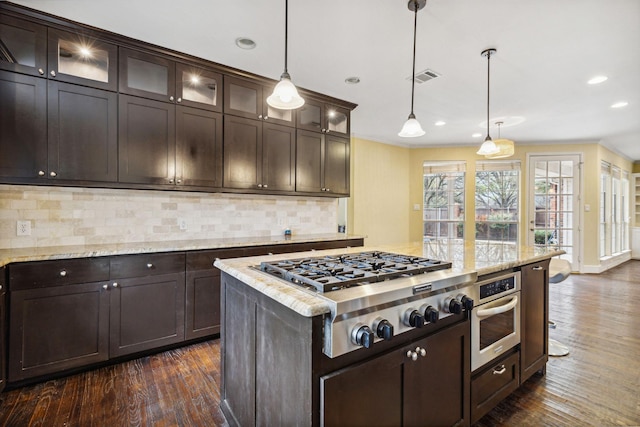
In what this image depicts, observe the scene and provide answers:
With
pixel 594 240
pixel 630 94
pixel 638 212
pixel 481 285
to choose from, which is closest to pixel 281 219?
pixel 481 285

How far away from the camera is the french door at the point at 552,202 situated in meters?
6.00

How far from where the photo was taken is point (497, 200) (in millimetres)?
6160

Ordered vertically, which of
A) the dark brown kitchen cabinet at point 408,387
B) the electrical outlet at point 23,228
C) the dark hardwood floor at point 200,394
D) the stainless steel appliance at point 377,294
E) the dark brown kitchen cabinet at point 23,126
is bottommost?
the dark hardwood floor at point 200,394

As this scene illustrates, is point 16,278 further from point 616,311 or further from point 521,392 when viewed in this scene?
point 616,311

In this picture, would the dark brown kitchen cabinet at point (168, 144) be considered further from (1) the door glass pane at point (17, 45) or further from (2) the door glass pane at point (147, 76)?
(1) the door glass pane at point (17, 45)

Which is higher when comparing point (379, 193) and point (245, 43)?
point (245, 43)

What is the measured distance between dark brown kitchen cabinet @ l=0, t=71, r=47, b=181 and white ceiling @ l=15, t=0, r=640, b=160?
0.55 m

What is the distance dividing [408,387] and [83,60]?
319 centimetres

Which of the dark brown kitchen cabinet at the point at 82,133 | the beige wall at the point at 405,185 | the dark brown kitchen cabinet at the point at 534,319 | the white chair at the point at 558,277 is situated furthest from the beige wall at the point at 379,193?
the dark brown kitchen cabinet at the point at 82,133

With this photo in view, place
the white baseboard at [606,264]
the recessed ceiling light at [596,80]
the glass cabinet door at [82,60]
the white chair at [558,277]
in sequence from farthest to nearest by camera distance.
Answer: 1. the white baseboard at [606,264]
2. the recessed ceiling light at [596,80]
3. the white chair at [558,277]
4. the glass cabinet door at [82,60]

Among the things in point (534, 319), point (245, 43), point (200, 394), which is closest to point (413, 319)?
point (534, 319)

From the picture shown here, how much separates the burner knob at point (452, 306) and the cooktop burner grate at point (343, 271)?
158 mm

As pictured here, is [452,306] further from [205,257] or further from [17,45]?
[17,45]

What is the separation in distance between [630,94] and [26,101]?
6039mm
